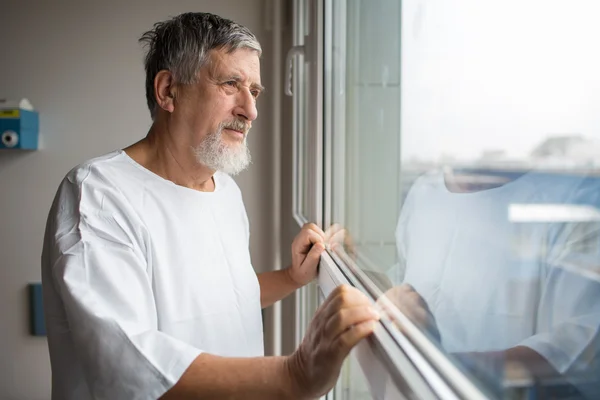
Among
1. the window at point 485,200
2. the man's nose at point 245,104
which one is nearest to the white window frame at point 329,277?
the window at point 485,200


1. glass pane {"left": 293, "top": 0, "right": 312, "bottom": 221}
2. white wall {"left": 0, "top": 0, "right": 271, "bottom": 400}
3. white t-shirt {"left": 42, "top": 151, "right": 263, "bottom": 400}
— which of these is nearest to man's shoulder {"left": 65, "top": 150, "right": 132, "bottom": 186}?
white t-shirt {"left": 42, "top": 151, "right": 263, "bottom": 400}

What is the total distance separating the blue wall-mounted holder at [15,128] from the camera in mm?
2334

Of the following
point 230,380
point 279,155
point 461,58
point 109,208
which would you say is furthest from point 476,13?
point 279,155

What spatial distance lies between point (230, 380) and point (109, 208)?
44 centimetres

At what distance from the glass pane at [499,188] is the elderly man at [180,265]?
151 mm

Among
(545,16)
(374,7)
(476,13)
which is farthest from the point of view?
(374,7)

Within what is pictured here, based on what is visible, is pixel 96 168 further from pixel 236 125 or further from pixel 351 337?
pixel 351 337

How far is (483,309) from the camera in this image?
486 millimetres

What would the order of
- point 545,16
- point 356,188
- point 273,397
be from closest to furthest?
point 545,16 < point 273,397 < point 356,188

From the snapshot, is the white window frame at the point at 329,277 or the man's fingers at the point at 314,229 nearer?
the white window frame at the point at 329,277

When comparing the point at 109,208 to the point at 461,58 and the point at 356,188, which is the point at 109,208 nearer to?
the point at 356,188

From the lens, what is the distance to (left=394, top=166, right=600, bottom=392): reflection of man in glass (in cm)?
34

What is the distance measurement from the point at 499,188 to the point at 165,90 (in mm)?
963

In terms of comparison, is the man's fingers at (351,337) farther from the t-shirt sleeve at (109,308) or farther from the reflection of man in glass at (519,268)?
the t-shirt sleeve at (109,308)
